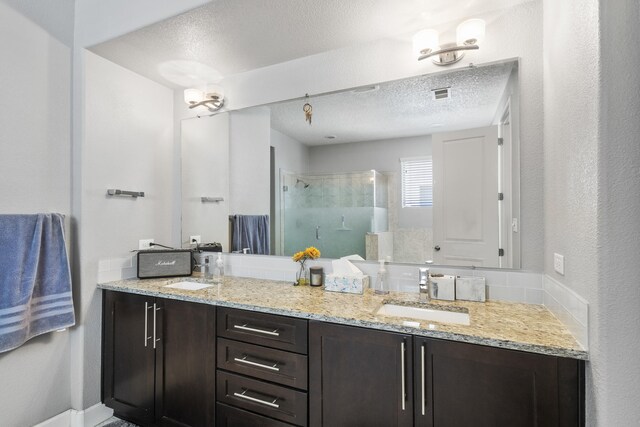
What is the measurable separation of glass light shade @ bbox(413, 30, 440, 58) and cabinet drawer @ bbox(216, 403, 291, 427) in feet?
6.74

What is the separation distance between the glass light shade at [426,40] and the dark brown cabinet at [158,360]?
6.02 ft

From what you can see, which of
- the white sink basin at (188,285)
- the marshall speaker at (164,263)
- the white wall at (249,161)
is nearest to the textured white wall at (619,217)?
the white wall at (249,161)

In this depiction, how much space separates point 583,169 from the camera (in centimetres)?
109

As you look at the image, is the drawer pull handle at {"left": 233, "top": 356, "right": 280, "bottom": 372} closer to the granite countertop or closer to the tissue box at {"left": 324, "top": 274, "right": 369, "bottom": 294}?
the granite countertop

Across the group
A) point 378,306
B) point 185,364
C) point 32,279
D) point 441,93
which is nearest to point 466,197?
point 441,93

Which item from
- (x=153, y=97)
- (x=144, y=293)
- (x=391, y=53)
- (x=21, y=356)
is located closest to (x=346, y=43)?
(x=391, y=53)

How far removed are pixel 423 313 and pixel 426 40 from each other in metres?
1.47

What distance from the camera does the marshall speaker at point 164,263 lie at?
7.47 feet

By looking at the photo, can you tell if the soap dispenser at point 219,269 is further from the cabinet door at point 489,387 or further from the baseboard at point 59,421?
the cabinet door at point 489,387

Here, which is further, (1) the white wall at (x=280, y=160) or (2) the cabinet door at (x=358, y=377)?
(1) the white wall at (x=280, y=160)

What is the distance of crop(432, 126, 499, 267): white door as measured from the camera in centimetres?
175

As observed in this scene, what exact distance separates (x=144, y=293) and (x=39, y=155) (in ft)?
3.45

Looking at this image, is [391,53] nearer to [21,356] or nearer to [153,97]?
[153,97]

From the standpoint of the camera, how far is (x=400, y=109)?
1959 mm
